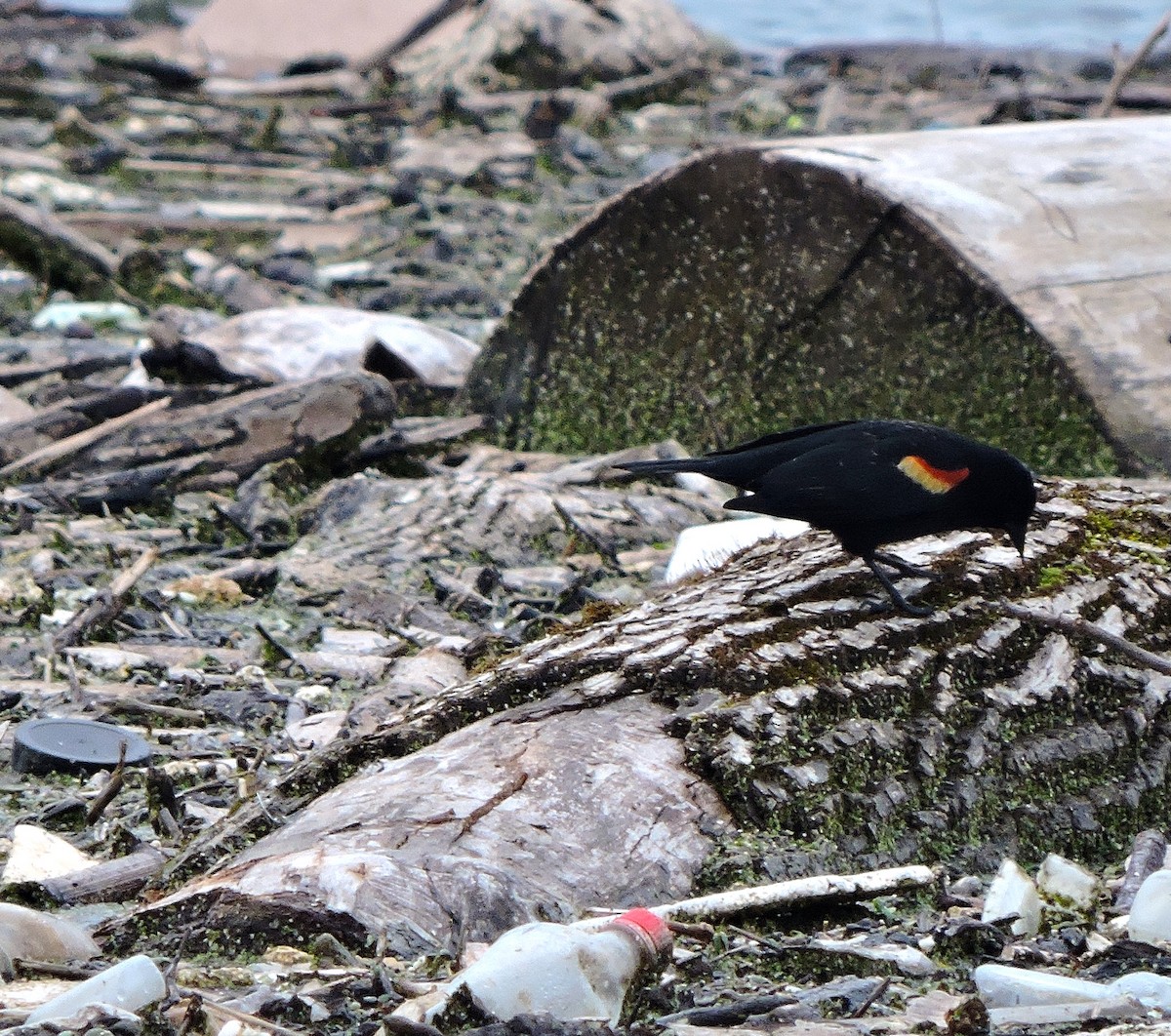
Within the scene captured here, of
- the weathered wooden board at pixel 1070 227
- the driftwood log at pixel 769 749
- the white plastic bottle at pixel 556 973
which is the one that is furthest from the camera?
the weathered wooden board at pixel 1070 227

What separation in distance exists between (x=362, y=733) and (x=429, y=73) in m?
15.3

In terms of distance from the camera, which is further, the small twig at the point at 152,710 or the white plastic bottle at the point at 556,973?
the small twig at the point at 152,710

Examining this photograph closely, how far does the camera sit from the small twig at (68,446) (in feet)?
19.7

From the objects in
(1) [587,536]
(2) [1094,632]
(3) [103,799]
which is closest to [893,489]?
(2) [1094,632]

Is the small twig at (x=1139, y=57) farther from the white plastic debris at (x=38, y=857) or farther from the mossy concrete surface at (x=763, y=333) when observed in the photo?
the white plastic debris at (x=38, y=857)

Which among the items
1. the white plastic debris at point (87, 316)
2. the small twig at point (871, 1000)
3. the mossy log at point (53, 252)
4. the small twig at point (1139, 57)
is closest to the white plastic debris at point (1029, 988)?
the small twig at point (871, 1000)

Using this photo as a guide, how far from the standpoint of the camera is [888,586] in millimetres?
3336

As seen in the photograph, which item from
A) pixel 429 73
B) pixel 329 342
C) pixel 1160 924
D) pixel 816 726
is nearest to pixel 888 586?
pixel 816 726

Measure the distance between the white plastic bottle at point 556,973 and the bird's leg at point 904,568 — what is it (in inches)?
51.2

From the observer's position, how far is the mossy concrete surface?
18.4ft

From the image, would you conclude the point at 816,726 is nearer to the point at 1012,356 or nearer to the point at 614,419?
the point at 1012,356

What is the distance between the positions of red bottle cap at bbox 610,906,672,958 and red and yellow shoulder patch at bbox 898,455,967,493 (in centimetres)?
134

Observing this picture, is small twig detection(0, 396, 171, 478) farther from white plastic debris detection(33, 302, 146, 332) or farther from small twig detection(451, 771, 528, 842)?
small twig detection(451, 771, 528, 842)

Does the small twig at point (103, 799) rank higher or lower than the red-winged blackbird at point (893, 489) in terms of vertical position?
lower
